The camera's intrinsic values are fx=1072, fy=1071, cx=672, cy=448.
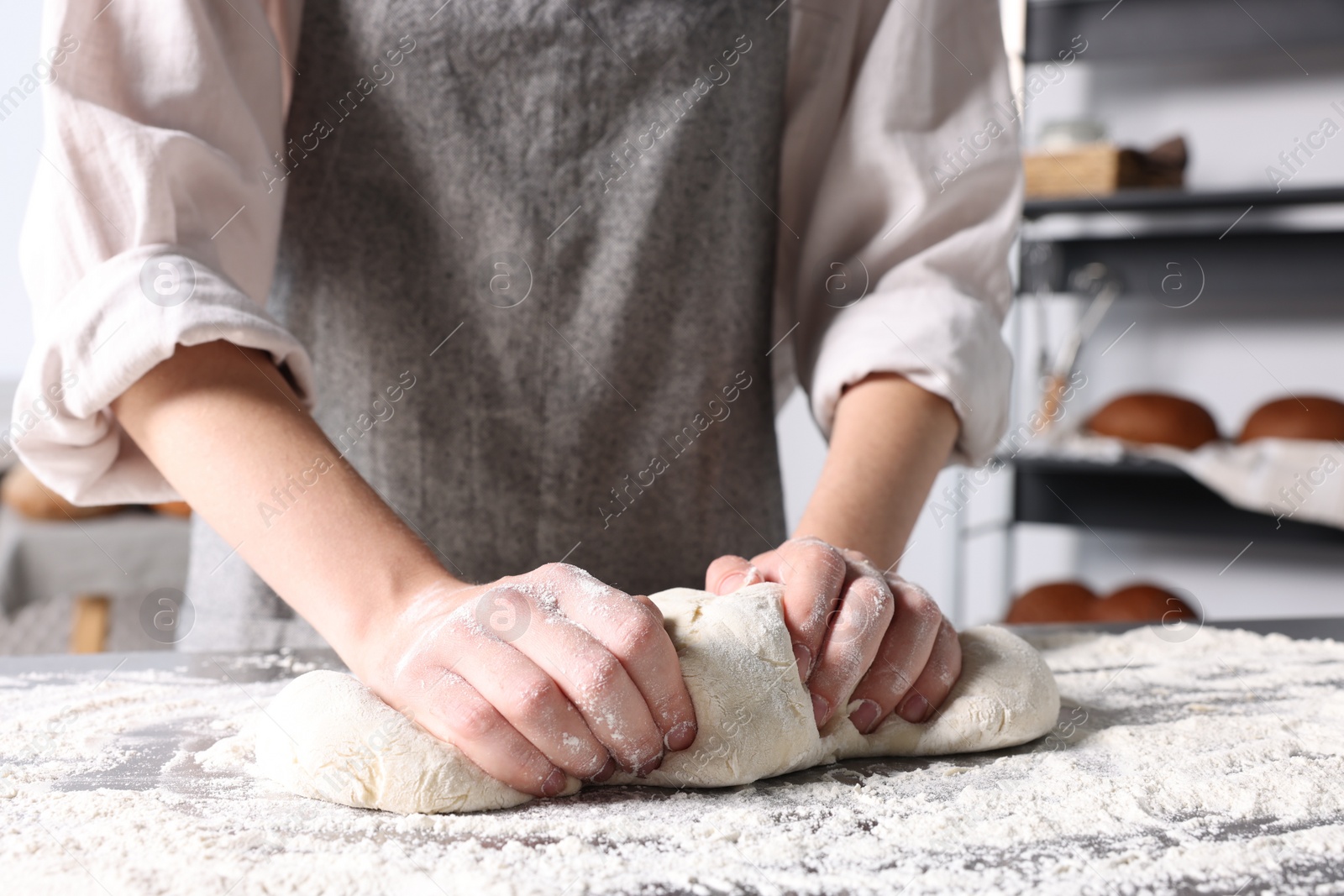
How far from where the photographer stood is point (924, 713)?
586 millimetres

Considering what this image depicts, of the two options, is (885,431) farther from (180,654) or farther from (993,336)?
(180,654)

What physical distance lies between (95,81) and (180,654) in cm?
40

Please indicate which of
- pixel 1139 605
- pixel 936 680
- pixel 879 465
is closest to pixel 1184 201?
pixel 1139 605

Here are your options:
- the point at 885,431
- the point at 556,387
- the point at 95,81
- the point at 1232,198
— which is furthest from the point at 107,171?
the point at 1232,198

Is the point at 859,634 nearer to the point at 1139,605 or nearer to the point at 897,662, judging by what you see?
the point at 897,662

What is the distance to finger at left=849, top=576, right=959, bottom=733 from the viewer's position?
0.57 m

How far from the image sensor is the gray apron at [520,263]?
0.81 m

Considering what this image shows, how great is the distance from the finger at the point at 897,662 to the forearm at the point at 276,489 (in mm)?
233

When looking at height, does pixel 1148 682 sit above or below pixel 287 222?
below

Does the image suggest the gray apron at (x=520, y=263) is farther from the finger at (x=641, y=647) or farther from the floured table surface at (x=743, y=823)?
the finger at (x=641, y=647)

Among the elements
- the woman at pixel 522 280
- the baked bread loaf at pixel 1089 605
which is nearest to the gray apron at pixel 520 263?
the woman at pixel 522 280

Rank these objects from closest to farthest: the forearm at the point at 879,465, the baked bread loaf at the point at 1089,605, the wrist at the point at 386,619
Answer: the wrist at the point at 386,619 → the forearm at the point at 879,465 → the baked bread loaf at the point at 1089,605

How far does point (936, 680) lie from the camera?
59 centimetres

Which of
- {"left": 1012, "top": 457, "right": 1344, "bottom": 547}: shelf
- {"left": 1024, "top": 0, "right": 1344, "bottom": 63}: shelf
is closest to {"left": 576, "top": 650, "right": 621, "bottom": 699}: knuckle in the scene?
{"left": 1012, "top": 457, "right": 1344, "bottom": 547}: shelf
